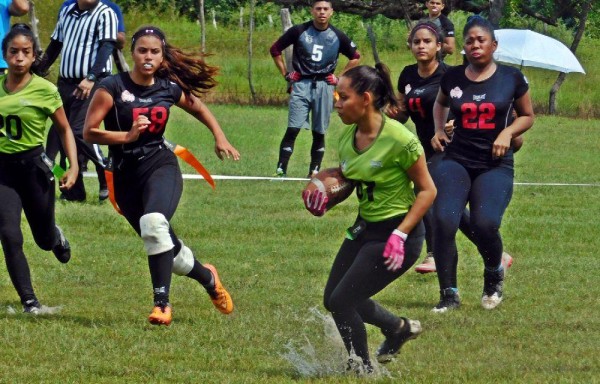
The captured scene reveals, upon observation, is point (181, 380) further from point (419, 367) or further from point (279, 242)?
point (279, 242)

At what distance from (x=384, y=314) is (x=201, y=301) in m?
2.27

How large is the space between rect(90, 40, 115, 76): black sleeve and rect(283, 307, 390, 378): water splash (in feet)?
19.0

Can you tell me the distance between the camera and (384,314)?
6.53 m

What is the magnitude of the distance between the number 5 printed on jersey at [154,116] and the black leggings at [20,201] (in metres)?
0.76

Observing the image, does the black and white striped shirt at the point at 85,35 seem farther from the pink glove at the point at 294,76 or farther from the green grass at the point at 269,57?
the green grass at the point at 269,57

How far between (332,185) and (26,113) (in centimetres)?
244

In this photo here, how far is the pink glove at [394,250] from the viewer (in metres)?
6.12

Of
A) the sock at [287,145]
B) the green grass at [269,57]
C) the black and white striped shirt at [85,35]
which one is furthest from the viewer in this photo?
the green grass at [269,57]

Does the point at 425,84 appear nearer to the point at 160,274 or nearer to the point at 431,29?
the point at 431,29

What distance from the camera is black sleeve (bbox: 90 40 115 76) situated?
12.3m

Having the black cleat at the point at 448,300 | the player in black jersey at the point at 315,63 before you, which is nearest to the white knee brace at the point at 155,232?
the black cleat at the point at 448,300

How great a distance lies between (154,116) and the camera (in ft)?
25.1

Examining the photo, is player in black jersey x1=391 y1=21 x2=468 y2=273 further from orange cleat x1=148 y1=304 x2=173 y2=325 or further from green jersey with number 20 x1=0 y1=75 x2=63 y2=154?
→ green jersey with number 20 x1=0 y1=75 x2=63 y2=154

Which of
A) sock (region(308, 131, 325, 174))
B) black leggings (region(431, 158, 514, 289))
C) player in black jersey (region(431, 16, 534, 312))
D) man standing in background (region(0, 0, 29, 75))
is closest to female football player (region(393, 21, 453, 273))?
player in black jersey (region(431, 16, 534, 312))
